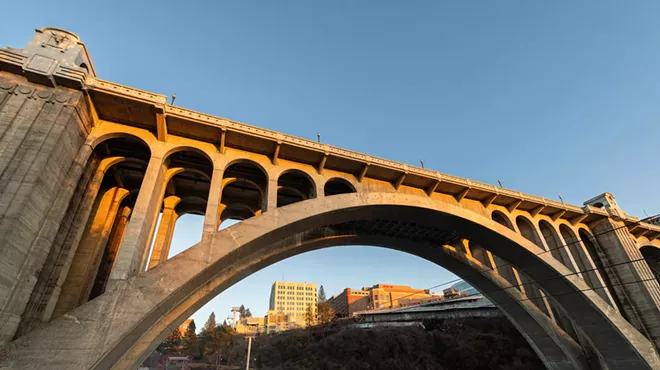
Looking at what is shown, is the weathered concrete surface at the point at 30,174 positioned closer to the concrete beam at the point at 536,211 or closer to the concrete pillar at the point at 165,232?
the concrete pillar at the point at 165,232

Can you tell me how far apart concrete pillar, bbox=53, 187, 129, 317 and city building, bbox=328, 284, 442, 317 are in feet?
269

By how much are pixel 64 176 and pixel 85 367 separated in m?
6.41

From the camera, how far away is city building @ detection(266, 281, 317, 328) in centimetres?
13275

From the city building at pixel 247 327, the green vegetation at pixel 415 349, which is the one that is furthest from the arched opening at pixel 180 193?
the city building at pixel 247 327

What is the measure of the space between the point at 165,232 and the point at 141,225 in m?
6.55

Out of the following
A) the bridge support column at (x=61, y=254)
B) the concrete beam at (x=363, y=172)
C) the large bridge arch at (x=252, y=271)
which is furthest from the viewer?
the concrete beam at (x=363, y=172)

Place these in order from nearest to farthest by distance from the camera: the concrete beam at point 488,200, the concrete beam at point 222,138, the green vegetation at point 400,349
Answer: the concrete beam at point 222,138 < the concrete beam at point 488,200 < the green vegetation at point 400,349

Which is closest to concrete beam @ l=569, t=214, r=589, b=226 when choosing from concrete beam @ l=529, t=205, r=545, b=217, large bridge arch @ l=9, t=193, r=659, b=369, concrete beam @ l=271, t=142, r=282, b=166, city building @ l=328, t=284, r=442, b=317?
concrete beam @ l=529, t=205, r=545, b=217

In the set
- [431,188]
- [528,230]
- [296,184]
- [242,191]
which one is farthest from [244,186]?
[528,230]

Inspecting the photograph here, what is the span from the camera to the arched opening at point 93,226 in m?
10.9

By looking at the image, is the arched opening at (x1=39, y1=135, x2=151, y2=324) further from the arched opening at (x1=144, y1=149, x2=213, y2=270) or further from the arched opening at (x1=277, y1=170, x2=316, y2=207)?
the arched opening at (x1=277, y1=170, x2=316, y2=207)

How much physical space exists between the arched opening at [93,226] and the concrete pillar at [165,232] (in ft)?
6.08

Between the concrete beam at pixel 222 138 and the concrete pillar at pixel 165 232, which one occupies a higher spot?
the concrete beam at pixel 222 138

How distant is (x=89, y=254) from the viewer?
519 inches
